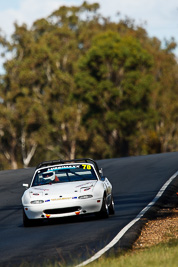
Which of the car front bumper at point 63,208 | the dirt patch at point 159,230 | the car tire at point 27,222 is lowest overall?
the dirt patch at point 159,230

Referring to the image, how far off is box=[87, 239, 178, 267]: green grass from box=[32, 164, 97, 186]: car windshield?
18.0 feet

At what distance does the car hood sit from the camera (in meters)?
13.1

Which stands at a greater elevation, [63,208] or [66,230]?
[63,208]

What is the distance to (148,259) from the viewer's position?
7.61 metres

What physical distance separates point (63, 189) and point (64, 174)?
38.4 inches

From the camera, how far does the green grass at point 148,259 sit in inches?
284

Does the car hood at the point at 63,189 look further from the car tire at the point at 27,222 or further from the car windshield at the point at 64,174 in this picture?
the car tire at the point at 27,222

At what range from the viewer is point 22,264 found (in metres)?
8.59

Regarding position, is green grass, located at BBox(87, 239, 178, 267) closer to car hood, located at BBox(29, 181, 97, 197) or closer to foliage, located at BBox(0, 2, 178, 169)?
car hood, located at BBox(29, 181, 97, 197)

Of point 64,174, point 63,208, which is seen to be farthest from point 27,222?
point 64,174

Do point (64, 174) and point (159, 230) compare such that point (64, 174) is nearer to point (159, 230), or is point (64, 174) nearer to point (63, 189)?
point (63, 189)

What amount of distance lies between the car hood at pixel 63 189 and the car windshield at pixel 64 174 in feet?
1.13

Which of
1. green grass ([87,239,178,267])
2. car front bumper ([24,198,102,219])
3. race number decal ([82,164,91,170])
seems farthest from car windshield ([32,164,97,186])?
green grass ([87,239,178,267])

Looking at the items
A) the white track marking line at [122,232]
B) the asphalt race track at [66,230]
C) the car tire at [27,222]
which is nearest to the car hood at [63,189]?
the car tire at [27,222]
